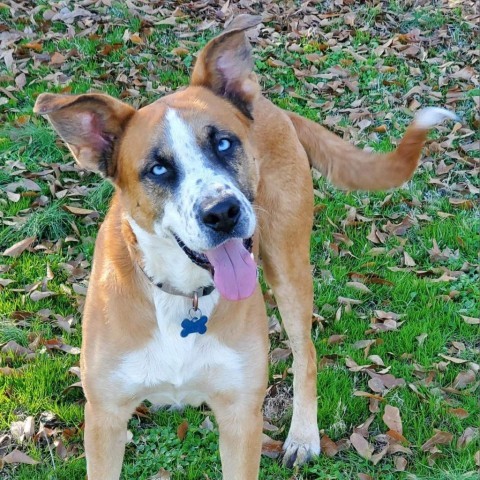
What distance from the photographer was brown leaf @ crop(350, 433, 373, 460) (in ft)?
13.6

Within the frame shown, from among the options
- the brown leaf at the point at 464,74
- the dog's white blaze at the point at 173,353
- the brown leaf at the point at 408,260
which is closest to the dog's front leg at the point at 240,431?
the dog's white blaze at the point at 173,353

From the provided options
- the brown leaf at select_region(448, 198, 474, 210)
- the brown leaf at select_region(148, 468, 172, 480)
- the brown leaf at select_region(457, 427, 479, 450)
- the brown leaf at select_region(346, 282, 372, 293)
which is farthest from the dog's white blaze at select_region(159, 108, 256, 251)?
the brown leaf at select_region(448, 198, 474, 210)

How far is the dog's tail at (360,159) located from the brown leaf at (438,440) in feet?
4.62

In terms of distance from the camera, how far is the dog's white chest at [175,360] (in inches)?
128

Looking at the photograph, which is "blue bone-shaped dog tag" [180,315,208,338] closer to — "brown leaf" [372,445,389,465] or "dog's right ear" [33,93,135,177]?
"dog's right ear" [33,93,135,177]

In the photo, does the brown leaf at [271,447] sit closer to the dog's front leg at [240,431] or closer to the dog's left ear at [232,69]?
the dog's front leg at [240,431]

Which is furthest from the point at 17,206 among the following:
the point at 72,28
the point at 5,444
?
the point at 72,28

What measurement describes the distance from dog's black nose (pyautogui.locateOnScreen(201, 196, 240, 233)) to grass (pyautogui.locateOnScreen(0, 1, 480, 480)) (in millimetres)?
1776

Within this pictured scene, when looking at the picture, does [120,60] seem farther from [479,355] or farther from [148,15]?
[479,355]

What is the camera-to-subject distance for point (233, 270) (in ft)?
10.1

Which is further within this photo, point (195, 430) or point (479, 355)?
point (479, 355)

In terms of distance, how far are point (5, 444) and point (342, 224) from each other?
305cm

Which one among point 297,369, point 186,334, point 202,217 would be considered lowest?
point 297,369

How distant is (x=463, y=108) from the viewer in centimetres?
770
